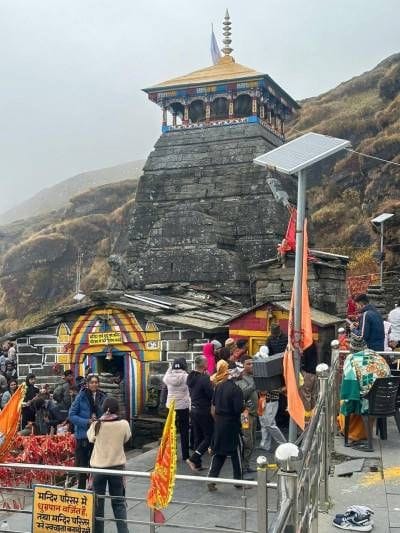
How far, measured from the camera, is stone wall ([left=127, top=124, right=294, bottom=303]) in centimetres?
2225

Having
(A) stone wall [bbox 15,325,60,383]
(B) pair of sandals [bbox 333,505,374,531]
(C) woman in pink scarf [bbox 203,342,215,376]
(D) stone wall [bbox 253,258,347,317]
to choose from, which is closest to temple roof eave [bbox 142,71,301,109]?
(D) stone wall [bbox 253,258,347,317]

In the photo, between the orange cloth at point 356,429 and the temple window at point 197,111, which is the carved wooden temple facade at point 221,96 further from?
the orange cloth at point 356,429

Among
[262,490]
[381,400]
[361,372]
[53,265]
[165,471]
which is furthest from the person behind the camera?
→ [53,265]

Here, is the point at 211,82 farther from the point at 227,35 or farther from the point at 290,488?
the point at 290,488

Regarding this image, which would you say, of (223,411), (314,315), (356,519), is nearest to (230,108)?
(314,315)

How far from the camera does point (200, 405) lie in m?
9.04

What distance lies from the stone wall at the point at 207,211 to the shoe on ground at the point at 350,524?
1592 cm

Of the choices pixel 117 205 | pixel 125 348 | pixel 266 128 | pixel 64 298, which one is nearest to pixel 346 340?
pixel 125 348

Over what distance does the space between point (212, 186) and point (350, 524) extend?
854 inches

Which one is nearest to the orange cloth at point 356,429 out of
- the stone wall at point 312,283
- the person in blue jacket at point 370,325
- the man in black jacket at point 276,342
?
the person in blue jacket at point 370,325

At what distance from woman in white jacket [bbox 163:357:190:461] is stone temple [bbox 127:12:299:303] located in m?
11.8

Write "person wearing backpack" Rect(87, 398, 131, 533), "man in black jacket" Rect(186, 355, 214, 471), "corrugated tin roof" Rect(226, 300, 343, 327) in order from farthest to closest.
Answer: "corrugated tin roof" Rect(226, 300, 343, 327) < "man in black jacket" Rect(186, 355, 214, 471) < "person wearing backpack" Rect(87, 398, 131, 533)

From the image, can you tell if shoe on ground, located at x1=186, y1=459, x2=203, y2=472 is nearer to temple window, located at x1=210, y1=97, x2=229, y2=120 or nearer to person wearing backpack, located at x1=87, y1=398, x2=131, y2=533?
person wearing backpack, located at x1=87, y1=398, x2=131, y2=533

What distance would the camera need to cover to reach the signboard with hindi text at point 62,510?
233 inches
